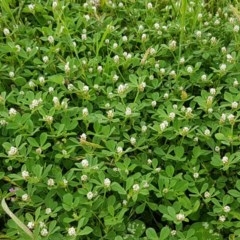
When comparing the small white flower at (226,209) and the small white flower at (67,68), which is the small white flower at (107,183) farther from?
the small white flower at (67,68)

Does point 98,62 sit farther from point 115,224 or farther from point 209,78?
point 115,224

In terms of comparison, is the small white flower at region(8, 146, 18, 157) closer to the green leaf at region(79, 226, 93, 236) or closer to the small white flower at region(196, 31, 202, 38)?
the green leaf at region(79, 226, 93, 236)

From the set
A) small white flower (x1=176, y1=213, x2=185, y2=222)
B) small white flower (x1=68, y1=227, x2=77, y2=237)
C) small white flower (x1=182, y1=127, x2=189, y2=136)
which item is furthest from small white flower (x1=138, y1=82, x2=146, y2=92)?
small white flower (x1=68, y1=227, x2=77, y2=237)

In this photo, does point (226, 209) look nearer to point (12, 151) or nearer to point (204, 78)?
point (204, 78)

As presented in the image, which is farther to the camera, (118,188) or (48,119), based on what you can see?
(48,119)

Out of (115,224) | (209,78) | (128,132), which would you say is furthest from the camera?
(209,78)

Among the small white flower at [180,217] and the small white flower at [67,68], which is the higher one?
the small white flower at [67,68]

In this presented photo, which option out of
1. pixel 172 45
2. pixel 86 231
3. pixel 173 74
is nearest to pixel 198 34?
pixel 172 45

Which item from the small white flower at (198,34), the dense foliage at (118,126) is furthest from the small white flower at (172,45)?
the small white flower at (198,34)

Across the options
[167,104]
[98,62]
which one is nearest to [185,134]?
[167,104]
